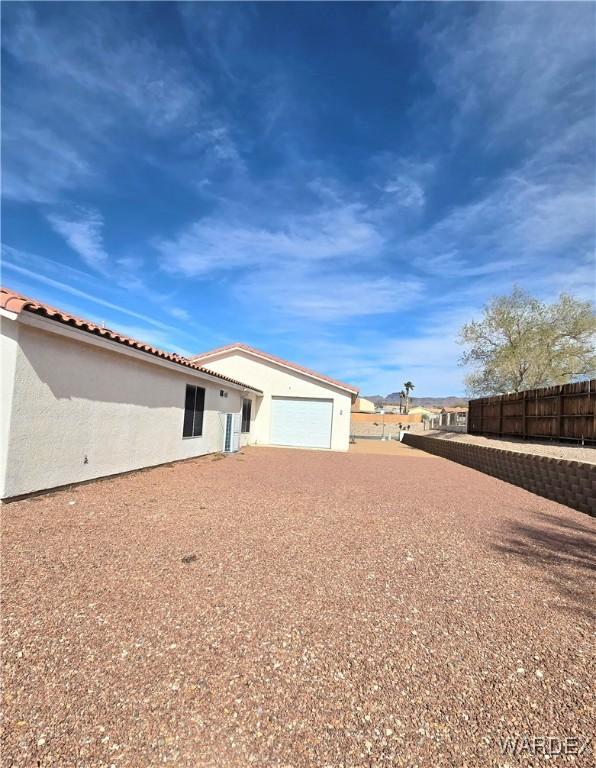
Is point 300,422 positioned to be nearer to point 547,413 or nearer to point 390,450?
point 390,450

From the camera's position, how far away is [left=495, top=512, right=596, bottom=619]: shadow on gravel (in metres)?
3.81

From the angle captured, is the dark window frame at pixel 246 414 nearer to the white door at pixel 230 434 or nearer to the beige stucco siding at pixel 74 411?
the white door at pixel 230 434

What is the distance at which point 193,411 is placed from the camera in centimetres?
1225

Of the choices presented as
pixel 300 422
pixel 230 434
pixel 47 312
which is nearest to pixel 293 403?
pixel 300 422

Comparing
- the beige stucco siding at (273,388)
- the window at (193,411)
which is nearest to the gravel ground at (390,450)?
the beige stucco siding at (273,388)

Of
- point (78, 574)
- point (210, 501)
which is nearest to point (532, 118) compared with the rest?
point (210, 501)

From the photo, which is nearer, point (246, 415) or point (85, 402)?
point (85, 402)

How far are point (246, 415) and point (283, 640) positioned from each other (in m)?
16.3

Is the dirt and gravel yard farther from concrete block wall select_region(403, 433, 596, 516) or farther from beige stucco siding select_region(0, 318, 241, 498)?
concrete block wall select_region(403, 433, 596, 516)

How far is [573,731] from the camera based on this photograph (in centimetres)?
213

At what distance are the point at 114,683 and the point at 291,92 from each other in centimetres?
1279

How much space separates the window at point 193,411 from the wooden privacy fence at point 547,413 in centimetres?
1130

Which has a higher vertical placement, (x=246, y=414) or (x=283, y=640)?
A: (x=246, y=414)

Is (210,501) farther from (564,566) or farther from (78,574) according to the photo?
(564,566)
